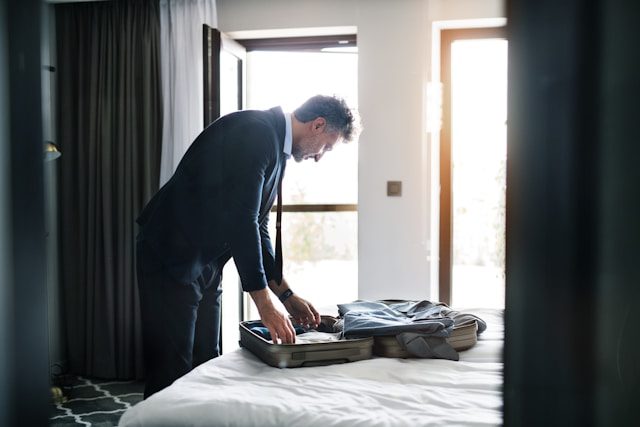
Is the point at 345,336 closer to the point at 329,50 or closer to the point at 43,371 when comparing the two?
the point at 43,371

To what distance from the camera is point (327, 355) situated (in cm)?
147

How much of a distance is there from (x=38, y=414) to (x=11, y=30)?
0.87 feet

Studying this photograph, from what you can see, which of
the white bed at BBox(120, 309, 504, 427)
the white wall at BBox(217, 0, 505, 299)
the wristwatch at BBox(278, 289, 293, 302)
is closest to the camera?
the white bed at BBox(120, 309, 504, 427)

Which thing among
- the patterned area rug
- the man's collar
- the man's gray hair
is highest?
the man's gray hair

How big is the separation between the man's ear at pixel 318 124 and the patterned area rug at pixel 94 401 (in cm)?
150

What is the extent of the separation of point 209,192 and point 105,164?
1.63 meters

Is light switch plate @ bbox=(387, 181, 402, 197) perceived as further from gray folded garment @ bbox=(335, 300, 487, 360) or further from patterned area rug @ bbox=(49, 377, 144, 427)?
patterned area rug @ bbox=(49, 377, 144, 427)

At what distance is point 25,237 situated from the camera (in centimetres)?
42

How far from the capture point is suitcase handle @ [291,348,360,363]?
144cm

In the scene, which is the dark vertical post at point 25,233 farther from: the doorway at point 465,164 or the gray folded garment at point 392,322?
the doorway at point 465,164

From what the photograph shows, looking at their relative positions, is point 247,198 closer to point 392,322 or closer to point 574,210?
point 392,322

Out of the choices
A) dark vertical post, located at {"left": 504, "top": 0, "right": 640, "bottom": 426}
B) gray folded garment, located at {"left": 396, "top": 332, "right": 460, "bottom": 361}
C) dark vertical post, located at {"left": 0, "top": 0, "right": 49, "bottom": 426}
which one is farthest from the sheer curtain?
dark vertical post, located at {"left": 504, "top": 0, "right": 640, "bottom": 426}

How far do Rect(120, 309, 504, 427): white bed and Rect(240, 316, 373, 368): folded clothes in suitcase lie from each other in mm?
25

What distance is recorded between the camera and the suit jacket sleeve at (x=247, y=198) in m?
1.57
